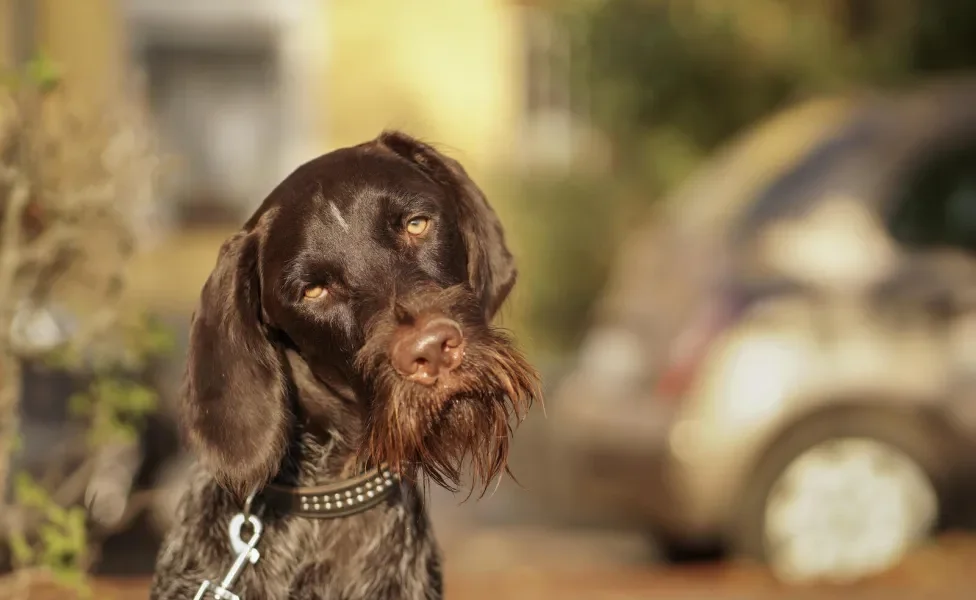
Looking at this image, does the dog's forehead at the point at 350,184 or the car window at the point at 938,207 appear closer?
the dog's forehead at the point at 350,184

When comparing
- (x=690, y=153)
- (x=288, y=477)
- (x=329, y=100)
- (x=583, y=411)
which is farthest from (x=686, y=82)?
(x=288, y=477)

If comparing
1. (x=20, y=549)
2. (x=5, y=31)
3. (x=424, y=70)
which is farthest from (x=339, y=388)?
(x=424, y=70)

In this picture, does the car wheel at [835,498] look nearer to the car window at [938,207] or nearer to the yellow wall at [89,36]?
the car window at [938,207]

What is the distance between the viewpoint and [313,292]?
3064 millimetres

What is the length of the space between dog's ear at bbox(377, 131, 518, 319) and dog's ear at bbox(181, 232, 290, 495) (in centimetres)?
53

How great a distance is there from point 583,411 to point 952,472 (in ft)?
6.23

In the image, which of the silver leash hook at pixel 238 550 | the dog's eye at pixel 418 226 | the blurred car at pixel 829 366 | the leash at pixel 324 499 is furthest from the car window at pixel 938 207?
the silver leash hook at pixel 238 550

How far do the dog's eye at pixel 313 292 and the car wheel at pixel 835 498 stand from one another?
11.9 ft

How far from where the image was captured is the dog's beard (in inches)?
111

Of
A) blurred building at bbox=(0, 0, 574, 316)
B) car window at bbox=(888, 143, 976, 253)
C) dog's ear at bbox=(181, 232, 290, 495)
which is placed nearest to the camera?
dog's ear at bbox=(181, 232, 290, 495)

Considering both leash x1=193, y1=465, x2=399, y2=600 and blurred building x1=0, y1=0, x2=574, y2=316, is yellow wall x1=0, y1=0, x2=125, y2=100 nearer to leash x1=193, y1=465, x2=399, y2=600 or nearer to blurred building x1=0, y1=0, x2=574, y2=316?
blurred building x1=0, y1=0, x2=574, y2=316

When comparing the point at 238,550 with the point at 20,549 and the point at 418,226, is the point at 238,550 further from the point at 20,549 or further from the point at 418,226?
the point at 20,549

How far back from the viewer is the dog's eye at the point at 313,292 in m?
3.06

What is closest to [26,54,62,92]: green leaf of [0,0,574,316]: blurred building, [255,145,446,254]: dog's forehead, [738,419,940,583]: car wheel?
[255,145,446,254]: dog's forehead
